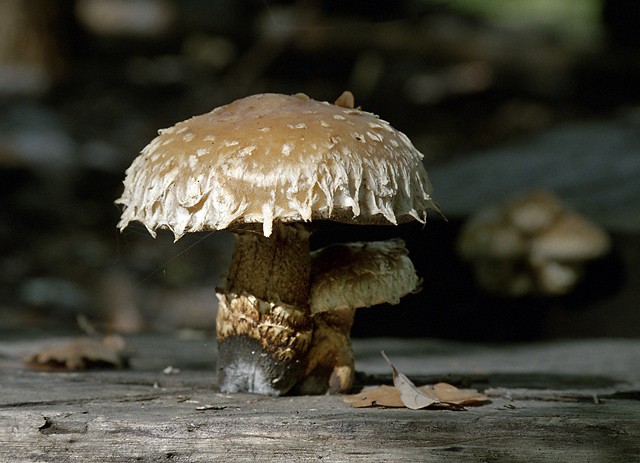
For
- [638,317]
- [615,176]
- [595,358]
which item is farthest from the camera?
[615,176]

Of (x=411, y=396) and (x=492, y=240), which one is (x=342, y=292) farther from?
(x=492, y=240)

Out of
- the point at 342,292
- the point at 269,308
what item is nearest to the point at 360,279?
the point at 342,292

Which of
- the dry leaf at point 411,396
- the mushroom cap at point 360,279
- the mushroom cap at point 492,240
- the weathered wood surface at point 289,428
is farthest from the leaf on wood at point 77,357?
the mushroom cap at point 492,240

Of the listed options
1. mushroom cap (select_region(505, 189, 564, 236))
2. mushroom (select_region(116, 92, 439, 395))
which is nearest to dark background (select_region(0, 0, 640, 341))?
mushroom cap (select_region(505, 189, 564, 236))

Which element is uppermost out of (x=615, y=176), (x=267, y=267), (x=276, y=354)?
(x=615, y=176)

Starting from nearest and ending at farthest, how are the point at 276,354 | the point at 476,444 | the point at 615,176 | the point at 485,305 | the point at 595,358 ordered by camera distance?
1. the point at 476,444
2. the point at 276,354
3. the point at 595,358
4. the point at 485,305
5. the point at 615,176

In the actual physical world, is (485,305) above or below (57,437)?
above

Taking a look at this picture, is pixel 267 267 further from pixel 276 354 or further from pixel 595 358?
pixel 595 358

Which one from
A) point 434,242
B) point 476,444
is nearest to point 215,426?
point 476,444
